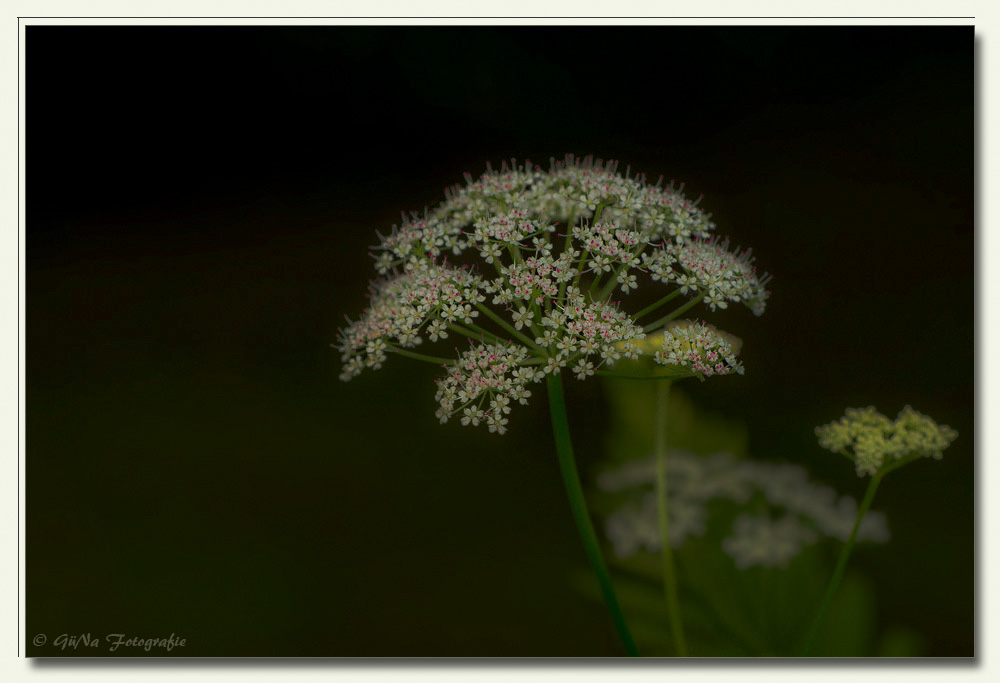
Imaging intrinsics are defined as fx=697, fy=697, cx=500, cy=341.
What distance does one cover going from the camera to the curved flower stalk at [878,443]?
164 cm

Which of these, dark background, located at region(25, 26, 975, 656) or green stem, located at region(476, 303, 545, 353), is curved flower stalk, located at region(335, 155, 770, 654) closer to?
green stem, located at region(476, 303, 545, 353)

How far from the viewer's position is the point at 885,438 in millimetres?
1739

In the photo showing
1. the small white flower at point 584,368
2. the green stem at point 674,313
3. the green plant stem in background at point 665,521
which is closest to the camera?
the small white flower at point 584,368

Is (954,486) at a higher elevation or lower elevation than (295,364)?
lower

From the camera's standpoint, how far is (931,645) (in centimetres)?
197

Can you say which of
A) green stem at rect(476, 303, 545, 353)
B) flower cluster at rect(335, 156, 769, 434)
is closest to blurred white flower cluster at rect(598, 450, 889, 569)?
flower cluster at rect(335, 156, 769, 434)

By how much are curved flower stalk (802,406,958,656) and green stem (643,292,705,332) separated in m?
0.52

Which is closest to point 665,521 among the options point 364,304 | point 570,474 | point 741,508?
point 741,508

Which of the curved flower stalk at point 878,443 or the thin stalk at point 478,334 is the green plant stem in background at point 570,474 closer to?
the thin stalk at point 478,334

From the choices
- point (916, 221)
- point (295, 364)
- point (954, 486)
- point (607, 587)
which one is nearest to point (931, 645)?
point (954, 486)

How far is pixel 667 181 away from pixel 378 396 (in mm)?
1020

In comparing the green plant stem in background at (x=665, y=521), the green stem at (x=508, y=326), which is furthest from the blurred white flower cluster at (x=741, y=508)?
the green stem at (x=508, y=326)

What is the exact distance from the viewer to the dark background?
6.45ft
